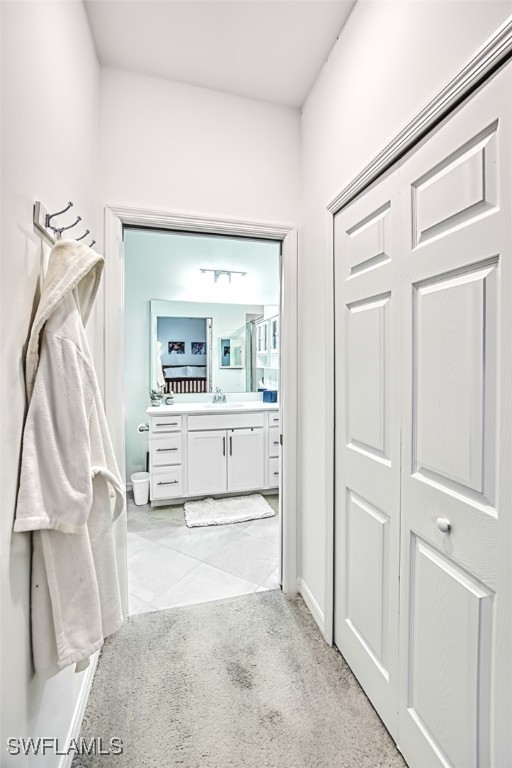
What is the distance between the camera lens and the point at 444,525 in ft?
3.12

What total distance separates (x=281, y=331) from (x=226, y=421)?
1560 mm

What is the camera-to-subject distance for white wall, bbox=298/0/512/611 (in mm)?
939

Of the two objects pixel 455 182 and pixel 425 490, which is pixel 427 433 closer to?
pixel 425 490

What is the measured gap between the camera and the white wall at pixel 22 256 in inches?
29.1

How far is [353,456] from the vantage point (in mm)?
1451

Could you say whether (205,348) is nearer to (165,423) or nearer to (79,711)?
(165,423)

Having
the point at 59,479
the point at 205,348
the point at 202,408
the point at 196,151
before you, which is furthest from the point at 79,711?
the point at 205,348

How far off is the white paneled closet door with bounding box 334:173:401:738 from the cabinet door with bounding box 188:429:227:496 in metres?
1.86

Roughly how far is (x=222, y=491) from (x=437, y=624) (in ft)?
8.28

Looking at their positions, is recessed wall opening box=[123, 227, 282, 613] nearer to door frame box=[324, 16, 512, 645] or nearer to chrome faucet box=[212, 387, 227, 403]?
→ chrome faucet box=[212, 387, 227, 403]

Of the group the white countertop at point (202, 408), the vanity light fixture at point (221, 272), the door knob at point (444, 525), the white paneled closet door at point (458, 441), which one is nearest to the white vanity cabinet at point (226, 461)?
the white countertop at point (202, 408)

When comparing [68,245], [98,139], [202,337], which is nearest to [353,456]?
[68,245]

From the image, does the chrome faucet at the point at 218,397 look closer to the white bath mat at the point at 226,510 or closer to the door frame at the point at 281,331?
the white bath mat at the point at 226,510

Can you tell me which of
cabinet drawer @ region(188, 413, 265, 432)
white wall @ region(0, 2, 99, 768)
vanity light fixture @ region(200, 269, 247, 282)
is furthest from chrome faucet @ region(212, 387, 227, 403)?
white wall @ region(0, 2, 99, 768)
